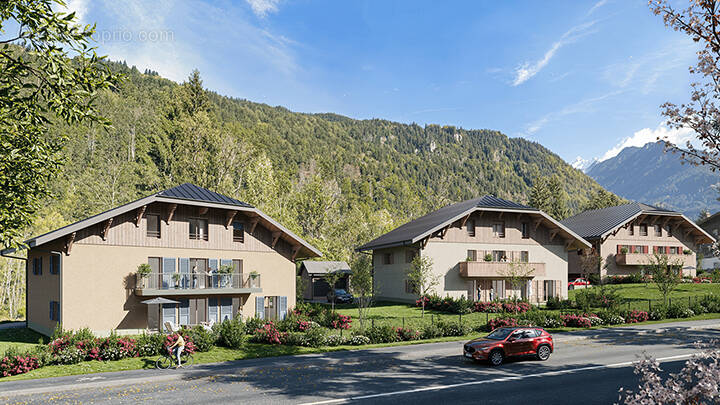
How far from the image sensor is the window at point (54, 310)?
29.7 m

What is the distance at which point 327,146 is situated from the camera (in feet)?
605

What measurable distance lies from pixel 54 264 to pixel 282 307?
1521cm

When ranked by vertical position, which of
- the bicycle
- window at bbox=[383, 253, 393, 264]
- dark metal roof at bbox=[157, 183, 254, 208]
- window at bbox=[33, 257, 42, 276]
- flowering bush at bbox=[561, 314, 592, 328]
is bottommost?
flowering bush at bbox=[561, 314, 592, 328]

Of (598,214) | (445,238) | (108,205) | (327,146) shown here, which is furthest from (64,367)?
(327,146)

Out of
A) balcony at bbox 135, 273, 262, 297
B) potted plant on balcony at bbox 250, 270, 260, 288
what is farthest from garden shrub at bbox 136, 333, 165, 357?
potted plant on balcony at bbox 250, 270, 260, 288

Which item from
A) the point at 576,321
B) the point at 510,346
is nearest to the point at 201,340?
the point at 510,346

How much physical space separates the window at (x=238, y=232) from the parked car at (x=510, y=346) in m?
19.2

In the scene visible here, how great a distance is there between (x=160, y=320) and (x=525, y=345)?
22.1 meters

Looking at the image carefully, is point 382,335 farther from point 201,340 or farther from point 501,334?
point 201,340

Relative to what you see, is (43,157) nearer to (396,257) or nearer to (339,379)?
(339,379)

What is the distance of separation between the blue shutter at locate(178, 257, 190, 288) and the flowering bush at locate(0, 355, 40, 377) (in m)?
10.7

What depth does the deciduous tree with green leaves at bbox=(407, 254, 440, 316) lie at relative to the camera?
4019 cm

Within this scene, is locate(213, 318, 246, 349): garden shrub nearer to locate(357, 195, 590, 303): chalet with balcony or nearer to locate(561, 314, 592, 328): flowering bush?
locate(357, 195, 590, 303): chalet with balcony

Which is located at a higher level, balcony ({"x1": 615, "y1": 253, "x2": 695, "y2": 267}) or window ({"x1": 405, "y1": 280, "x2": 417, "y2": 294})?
balcony ({"x1": 615, "y1": 253, "x2": 695, "y2": 267})
